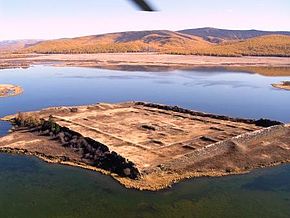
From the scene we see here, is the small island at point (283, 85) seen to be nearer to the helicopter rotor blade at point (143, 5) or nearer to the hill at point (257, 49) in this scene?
the hill at point (257, 49)

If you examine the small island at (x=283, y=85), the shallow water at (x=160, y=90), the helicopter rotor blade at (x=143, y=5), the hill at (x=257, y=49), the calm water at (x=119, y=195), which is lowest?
the calm water at (x=119, y=195)

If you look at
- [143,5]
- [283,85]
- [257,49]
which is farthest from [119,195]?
[257,49]

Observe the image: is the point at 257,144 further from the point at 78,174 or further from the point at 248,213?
the point at 78,174

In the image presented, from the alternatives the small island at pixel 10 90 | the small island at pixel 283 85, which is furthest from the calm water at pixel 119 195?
the small island at pixel 283 85

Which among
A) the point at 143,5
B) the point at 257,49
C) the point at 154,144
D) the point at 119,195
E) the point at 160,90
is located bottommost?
the point at 119,195

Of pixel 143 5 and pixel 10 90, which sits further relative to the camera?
pixel 10 90

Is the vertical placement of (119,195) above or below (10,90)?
below

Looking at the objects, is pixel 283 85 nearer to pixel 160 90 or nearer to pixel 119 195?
pixel 160 90
